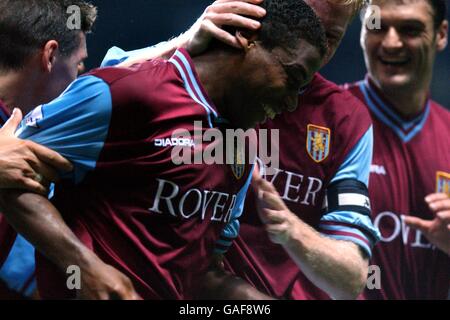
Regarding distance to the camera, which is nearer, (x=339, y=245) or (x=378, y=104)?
(x=339, y=245)

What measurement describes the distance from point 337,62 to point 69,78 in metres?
0.70

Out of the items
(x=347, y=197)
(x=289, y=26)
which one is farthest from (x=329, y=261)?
(x=289, y=26)

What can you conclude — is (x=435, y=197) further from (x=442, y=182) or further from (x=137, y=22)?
(x=137, y=22)

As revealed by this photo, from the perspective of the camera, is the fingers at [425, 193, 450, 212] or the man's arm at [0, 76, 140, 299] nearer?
the man's arm at [0, 76, 140, 299]

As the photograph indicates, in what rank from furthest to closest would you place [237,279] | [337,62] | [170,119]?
[337,62] → [237,279] → [170,119]

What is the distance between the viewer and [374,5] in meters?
2.08

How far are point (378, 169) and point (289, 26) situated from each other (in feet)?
2.44

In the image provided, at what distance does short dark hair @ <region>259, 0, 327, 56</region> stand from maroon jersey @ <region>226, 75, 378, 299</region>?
50 centimetres

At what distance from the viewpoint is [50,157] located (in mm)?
1399

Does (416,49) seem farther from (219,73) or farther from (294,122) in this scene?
(219,73)

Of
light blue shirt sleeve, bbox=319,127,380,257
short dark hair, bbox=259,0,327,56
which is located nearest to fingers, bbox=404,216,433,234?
light blue shirt sleeve, bbox=319,127,380,257

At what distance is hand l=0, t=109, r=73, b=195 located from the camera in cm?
139

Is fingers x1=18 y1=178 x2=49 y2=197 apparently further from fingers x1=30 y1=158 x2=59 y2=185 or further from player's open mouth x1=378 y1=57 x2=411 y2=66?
player's open mouth x1=378 y1=57 x2=411 y2=66

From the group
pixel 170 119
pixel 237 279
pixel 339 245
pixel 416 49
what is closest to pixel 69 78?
pixel 170 119
